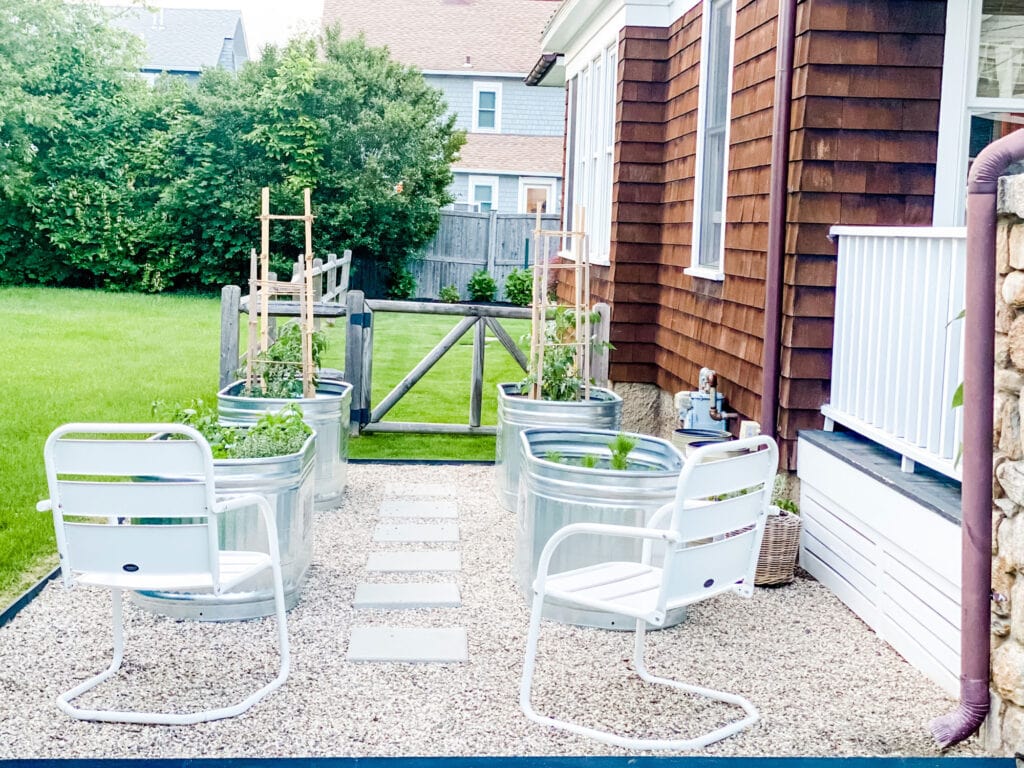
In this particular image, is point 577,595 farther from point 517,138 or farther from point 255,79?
point 517,138

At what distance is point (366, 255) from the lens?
2030 cm

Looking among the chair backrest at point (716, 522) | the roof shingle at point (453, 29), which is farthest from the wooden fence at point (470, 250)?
the chair backrest at point (716, 522)

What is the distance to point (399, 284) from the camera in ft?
67.4

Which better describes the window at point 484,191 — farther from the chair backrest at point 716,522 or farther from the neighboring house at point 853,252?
the chair backrest at point 716,522

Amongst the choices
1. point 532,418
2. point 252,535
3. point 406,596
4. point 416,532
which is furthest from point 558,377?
point 252,535

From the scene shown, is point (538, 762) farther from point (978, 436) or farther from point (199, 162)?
point (199, 162)

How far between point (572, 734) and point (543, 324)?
358 centimetres

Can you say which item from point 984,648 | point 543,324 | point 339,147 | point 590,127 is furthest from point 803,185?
point 339,147

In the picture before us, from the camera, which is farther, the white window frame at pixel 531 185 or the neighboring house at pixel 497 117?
the white window frame at pixel 531 185

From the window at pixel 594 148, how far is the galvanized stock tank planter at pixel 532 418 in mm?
2727

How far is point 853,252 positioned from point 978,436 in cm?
210

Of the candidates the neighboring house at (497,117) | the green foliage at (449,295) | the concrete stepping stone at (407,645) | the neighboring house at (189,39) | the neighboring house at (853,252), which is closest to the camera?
the concrete stepping stone at (407,645)

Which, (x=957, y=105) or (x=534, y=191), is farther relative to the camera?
(x=534, y=191)

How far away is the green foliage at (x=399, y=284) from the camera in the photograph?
67.3ft
